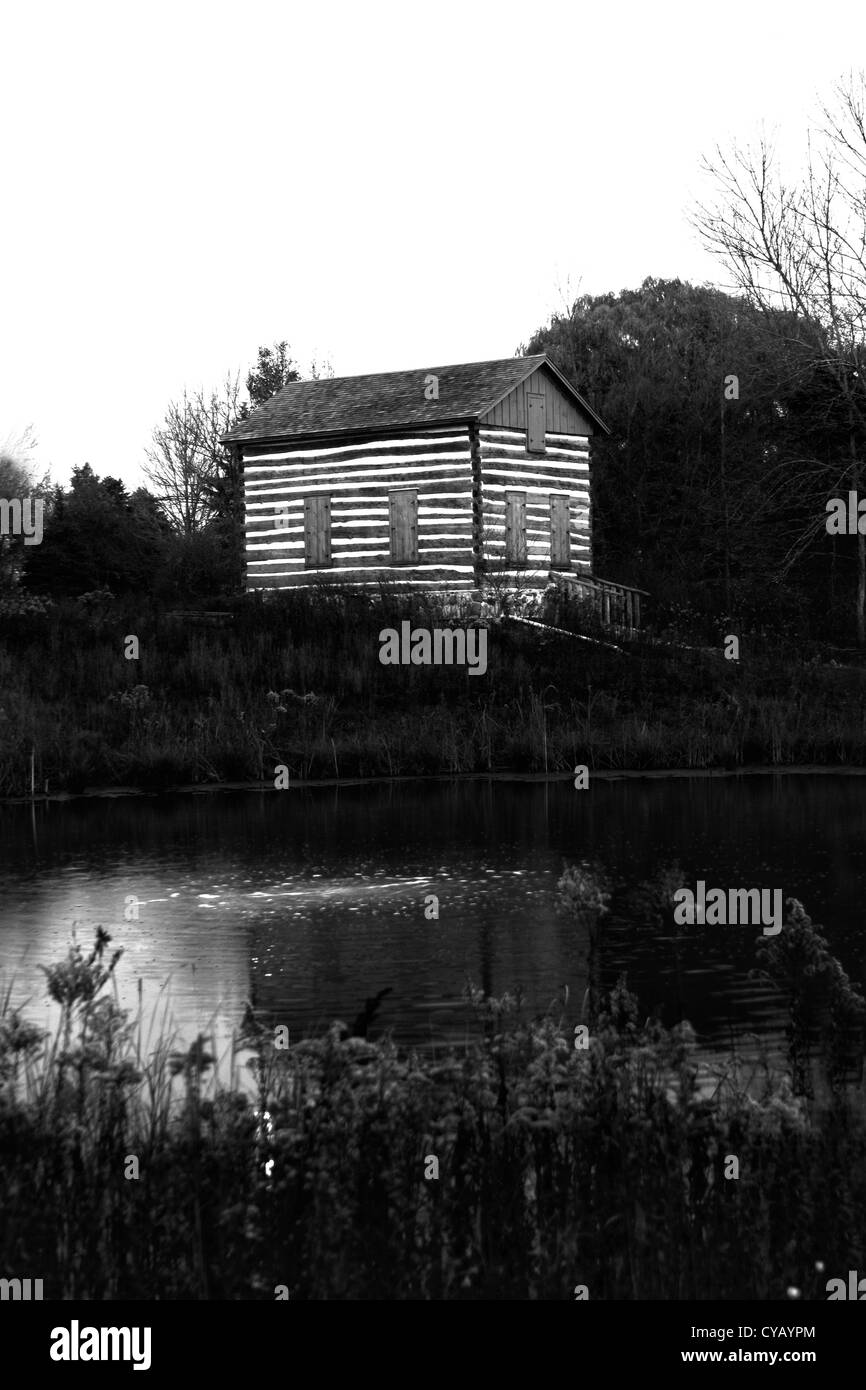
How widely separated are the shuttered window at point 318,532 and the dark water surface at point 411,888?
14.9 metres

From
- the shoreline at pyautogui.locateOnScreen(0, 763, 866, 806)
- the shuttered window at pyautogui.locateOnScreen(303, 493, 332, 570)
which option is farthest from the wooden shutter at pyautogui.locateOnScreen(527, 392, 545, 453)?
the shoreline at pyautogui.locateOnScreen(0, 763, 866, 806)

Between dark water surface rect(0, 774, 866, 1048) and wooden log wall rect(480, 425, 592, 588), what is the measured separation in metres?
13.4

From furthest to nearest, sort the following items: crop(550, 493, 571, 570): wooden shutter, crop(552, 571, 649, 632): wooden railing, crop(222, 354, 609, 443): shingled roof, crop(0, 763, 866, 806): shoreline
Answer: crop(550, 493, 571, 570): wooden shutter < crop(552, 571, 649, 632): wooden railing < crop(222, 354, 609, 443): shingled roof < crop(0, 763, 866, 806): shoreline

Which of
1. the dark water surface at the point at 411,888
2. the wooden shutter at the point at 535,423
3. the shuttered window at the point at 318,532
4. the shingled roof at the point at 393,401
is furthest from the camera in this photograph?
the shuttered window at the point at 318,532

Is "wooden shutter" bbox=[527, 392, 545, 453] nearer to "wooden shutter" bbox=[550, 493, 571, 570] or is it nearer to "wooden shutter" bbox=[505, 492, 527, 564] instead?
"wooden shutter" bbox=[505, 492, 527, 564]

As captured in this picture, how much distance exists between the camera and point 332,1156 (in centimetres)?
648

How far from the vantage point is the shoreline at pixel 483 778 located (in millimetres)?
24375

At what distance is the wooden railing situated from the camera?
3719cm

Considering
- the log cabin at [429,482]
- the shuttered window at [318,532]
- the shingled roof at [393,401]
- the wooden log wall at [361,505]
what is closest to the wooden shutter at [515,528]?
the log cabin at [429,482]

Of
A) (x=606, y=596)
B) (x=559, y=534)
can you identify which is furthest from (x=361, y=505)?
(x=606, y=596)

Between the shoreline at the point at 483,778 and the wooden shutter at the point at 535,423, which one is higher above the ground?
the wooden shutter at the point at 535,423

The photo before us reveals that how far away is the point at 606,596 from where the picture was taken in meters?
37.9

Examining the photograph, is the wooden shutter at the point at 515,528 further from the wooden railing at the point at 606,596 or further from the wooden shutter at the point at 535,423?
the wooden shutter at the point at 535,423

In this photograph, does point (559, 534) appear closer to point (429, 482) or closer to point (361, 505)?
point (429, 482)
